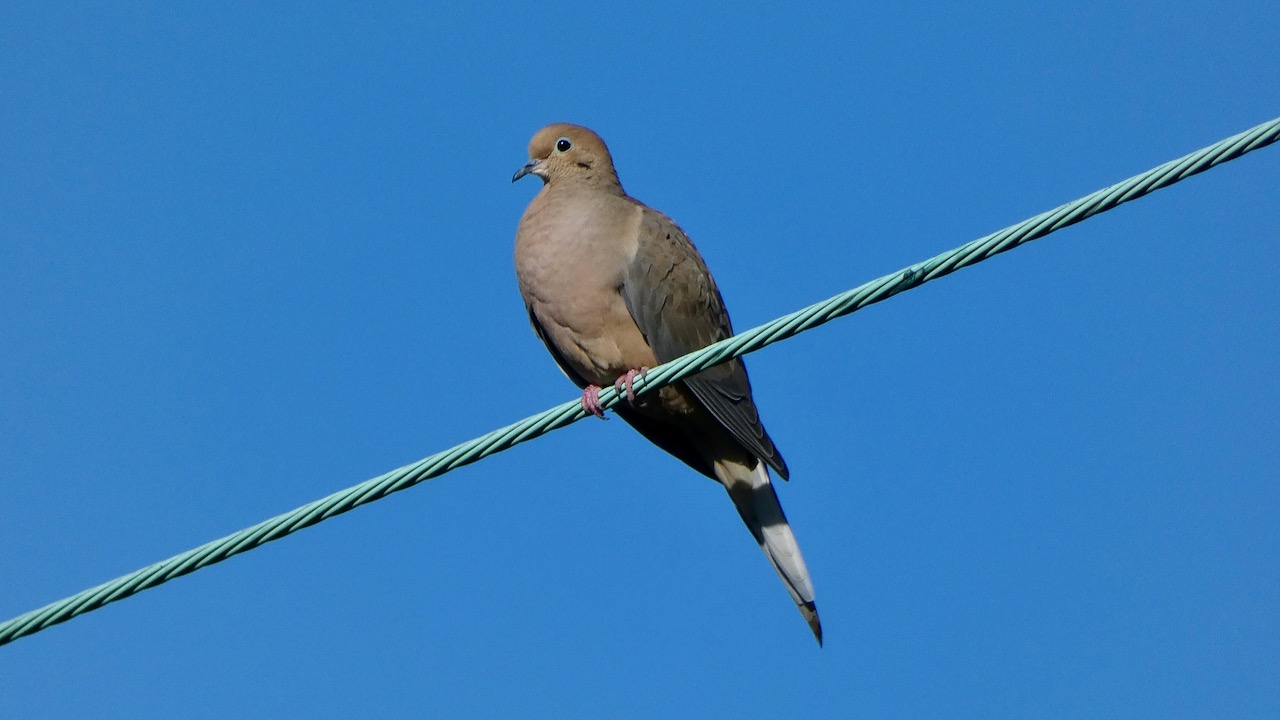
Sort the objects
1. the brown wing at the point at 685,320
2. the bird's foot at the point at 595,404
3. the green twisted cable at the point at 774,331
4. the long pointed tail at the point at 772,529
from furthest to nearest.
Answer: the long pointed tail at the point at 772,529
the brown wing at the point at 685,320
the bird's foot at the point at 595,404
the green twisted cable at the point at 774,331

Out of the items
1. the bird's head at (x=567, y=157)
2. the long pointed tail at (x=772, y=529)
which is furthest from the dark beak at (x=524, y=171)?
the long pointed tail at (x=772, y=529)

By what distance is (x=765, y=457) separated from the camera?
540cm

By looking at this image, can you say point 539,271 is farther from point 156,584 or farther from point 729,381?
point 156,584

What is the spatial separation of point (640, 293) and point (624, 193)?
0.83m

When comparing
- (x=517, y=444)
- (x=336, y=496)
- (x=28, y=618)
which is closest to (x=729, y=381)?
(x=517, y=444)

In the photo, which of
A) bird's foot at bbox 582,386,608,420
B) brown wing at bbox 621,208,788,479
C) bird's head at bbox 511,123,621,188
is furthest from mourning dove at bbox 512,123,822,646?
bird's foot at bbox 582,386,608,420

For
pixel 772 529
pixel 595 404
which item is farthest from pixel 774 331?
pixel 772 529

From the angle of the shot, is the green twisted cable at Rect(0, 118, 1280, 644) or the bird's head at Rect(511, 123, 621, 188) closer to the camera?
the green twisted cable at Rect(0, 118, 1280, 644)

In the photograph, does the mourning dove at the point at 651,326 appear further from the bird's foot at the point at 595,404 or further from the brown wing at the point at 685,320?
the bird's foot at the point at 595,404

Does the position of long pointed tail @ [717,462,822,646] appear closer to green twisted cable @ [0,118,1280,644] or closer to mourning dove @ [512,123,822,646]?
mourning dove @ [512,123,822,646]

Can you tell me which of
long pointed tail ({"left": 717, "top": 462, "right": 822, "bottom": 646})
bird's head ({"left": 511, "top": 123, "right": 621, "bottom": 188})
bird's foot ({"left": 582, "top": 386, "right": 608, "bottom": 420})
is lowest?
long pointed tail ({"left": 717, "top": 462, "right": 822, "bottom": 646})

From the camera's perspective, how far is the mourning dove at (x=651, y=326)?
550cm

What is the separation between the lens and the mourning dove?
5500 millimetres

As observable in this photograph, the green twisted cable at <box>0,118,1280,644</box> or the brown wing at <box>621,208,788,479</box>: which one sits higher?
the brown wing at <box>621,208,788,479</box>
